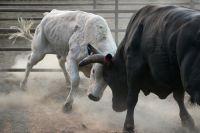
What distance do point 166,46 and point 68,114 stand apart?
2335 millimetres

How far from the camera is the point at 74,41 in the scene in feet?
23.3

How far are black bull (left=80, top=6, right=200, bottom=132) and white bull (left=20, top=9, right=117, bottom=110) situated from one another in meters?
0.32

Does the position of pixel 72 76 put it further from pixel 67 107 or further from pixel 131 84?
pixel 131 84

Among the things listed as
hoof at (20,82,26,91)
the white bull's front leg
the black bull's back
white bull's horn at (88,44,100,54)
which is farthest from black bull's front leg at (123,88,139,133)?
hoof at (20,82,26,91)

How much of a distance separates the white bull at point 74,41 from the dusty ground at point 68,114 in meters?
0.34

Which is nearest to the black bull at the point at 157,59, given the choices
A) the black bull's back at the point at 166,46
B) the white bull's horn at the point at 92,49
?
the black bull's back at the point at 166,46

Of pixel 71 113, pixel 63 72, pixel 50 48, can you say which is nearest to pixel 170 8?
pixel 71 113

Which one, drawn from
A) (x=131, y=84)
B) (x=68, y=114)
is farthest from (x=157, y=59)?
(x=68, y=114)

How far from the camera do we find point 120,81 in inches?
245

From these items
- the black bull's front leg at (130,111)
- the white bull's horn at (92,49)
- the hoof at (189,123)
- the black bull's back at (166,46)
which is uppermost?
the black bull's back at (166,46)

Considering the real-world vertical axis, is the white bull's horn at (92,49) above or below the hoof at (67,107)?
above

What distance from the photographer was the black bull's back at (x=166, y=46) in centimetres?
453

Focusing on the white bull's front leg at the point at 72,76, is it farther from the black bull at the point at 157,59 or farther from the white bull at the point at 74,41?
the black bull at the point at 157,59

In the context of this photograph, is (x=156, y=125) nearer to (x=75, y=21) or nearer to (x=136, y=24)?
(x=136, y=24)
